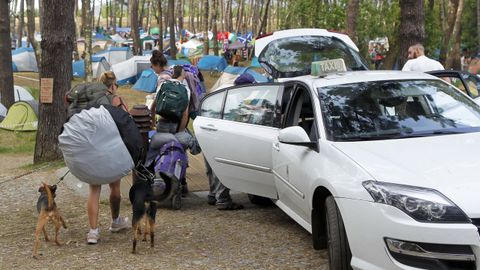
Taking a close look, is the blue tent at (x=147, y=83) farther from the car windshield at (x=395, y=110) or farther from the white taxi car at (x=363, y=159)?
the car windshield at (x=395, y=110)

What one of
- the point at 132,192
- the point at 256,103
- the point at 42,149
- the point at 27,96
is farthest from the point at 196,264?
the point at 27,96

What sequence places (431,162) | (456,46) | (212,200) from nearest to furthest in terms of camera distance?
(431,162), (212,200), (456,46)

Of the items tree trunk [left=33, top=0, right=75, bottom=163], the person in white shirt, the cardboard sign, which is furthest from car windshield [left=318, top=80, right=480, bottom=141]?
the cardboard sign

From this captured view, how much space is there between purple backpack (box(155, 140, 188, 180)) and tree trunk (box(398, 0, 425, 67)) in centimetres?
527

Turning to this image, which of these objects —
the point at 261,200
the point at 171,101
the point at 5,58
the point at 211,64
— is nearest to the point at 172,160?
the point at 171,101

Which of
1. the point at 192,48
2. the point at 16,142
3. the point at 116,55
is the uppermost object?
the point at 16,142

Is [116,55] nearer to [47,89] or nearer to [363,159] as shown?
[47,89]

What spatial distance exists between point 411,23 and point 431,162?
7035 millimetres

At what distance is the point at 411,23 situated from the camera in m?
10.4

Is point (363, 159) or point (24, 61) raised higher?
point (363, 159)

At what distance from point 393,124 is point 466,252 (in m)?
1.53

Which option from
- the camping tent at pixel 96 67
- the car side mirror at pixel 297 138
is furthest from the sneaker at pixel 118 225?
the camping tent at pixel 96 67

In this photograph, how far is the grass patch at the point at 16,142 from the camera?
13.0 meters

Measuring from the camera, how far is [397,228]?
139 inches
